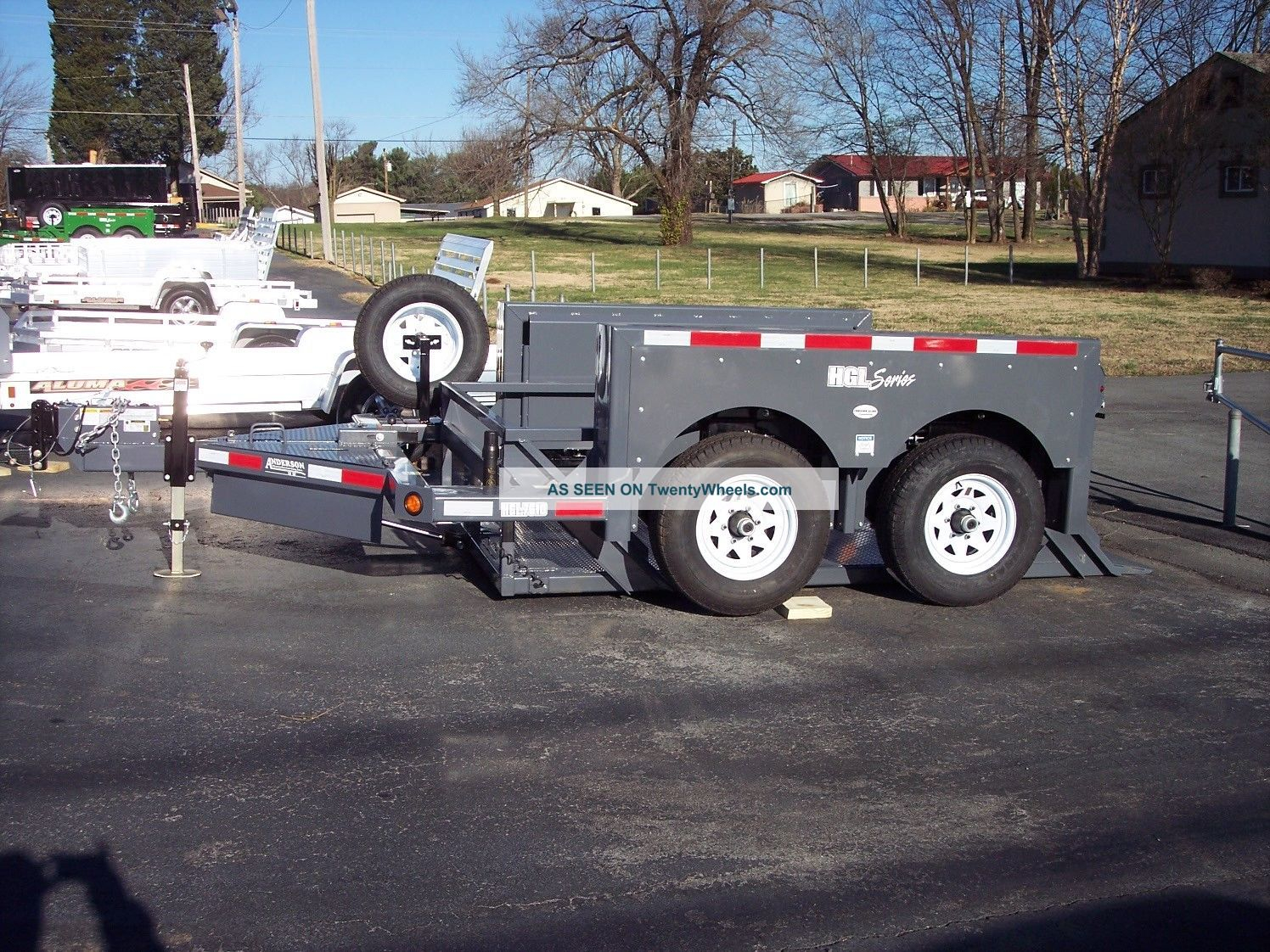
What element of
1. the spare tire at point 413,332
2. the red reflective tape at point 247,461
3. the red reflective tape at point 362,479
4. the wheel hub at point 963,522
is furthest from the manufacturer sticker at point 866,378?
the spare tire at point 413,332

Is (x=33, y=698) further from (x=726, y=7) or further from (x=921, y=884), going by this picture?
(x=726, y=7)

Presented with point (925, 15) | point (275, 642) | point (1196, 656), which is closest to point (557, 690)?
point (275, 642)

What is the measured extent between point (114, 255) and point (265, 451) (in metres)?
14.7

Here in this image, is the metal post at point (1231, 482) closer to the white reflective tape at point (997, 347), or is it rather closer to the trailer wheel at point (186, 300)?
the white reflective tape at point (997, 347)

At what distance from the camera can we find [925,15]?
49.5 metres

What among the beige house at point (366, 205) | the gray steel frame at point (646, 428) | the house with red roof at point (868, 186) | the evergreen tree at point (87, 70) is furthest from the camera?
the house with red roof at point (868, 186)

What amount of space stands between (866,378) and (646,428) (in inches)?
45.9

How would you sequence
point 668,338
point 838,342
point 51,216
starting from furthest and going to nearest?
1. point 51,216
2. point 838,342
3. point 668,338

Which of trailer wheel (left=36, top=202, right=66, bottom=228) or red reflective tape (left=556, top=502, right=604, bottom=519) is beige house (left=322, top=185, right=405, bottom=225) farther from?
red reflective tape (left=556, top=502, right=604, bottom=519)

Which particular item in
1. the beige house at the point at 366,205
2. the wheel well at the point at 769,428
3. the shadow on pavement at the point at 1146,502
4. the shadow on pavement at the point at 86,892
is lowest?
the shadow on pavement at the point at 86,892

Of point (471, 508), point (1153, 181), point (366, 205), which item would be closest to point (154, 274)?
point (471, 508)

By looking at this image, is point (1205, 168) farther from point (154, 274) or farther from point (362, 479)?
point (362, 479)

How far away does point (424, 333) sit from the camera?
361 inches

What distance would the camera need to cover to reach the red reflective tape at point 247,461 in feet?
22.6
